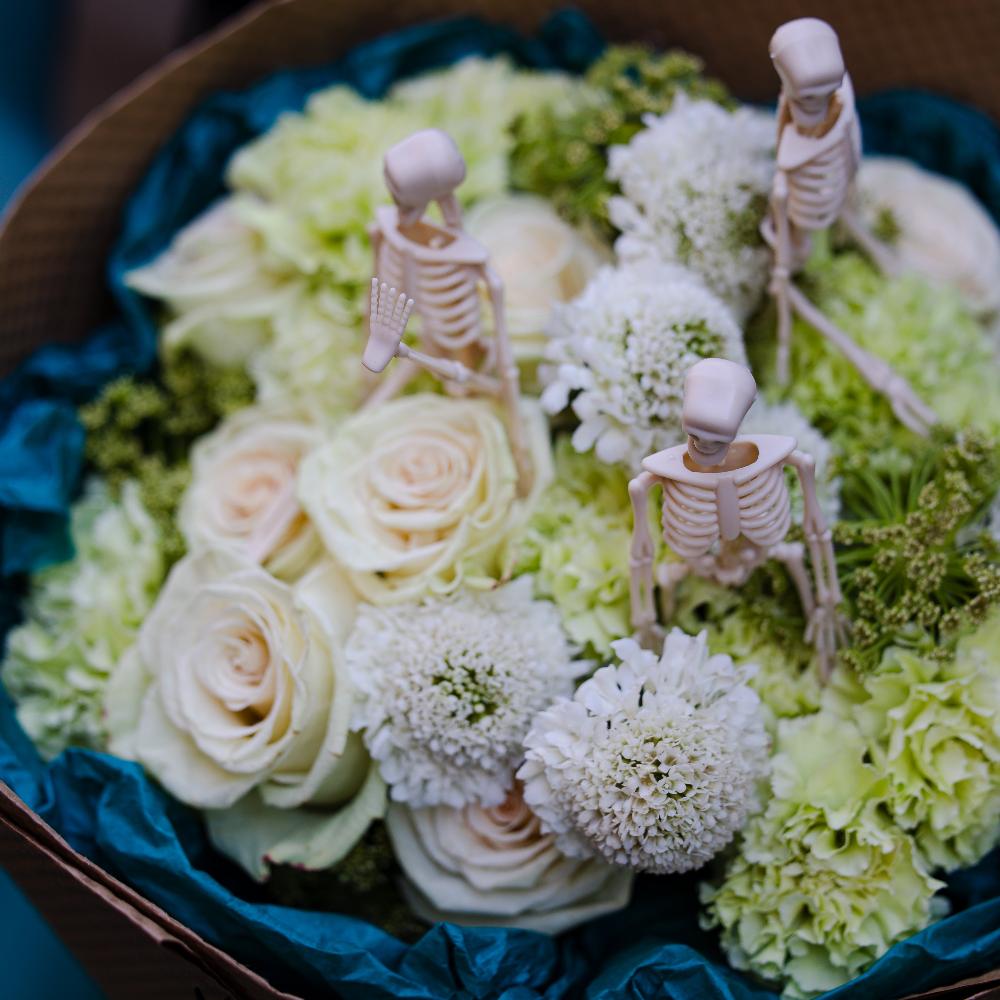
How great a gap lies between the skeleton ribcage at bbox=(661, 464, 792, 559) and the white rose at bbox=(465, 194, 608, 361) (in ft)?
0.65

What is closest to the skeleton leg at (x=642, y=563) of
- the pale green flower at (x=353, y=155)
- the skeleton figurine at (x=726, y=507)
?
the skeleton figurine at (x=726, y=507)

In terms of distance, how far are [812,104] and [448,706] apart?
38cm

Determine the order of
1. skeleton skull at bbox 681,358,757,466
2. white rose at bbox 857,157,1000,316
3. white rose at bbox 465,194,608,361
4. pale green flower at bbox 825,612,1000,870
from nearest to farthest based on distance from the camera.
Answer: skeleton skull at bbox 681,358,757,466, pale green flower at bbox 825,612,1000,870, white rose at bbox 465,194,608,361, white rose at bbox 857,157,1000,316

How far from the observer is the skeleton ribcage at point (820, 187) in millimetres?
634

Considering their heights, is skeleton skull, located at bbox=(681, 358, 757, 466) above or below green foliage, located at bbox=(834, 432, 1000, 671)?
above

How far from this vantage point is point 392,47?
935 millimetres

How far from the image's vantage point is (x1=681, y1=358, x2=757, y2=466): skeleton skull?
1.69 ft

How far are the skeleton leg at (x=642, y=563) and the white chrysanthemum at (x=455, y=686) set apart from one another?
46mm

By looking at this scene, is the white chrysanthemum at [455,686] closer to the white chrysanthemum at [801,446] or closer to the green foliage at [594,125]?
the white chrysanthemum at [801,446]

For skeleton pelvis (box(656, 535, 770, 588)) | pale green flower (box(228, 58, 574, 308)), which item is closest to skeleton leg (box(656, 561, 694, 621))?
skeleton pelvis (box(656, 535, 770, 588))

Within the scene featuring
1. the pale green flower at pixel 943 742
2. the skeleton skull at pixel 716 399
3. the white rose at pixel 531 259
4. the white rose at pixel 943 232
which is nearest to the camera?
the skeleton skull at pixel 716 399

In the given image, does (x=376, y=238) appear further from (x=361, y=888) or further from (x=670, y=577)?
(x=361, y=888)

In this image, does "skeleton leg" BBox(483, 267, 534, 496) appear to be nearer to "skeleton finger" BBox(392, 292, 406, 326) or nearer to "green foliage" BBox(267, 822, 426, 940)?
"skeleton finger" BBox(392, 292, 406, 326)

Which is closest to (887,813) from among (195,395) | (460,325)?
(460,325)
